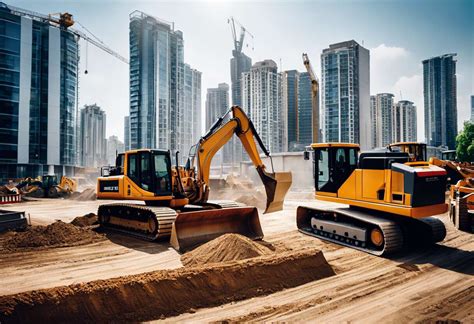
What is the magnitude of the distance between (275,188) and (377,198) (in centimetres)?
291

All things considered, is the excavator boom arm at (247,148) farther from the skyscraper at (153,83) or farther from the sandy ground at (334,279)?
the skyscraper at (153,83)

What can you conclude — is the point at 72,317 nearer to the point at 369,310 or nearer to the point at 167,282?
the point at 167,282

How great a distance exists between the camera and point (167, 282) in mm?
5004

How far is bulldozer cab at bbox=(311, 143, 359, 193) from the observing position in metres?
9.28

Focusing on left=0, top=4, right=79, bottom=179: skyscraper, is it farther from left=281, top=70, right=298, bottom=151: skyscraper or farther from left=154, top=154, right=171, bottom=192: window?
left=154, top=154, right=171, bottom=192: window

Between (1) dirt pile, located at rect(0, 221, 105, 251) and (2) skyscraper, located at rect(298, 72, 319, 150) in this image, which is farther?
(2) skyscraper, located at rect(298, 72, 319, 150)

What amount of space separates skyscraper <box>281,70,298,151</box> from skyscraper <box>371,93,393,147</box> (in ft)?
54.8

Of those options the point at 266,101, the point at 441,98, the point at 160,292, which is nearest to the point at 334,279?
the point at 160,292

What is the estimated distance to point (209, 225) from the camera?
902 centimetres

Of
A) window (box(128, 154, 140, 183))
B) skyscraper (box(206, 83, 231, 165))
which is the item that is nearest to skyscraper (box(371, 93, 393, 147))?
skyscraper (box(206, 83, 231, 165))

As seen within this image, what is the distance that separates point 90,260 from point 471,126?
4127 cm

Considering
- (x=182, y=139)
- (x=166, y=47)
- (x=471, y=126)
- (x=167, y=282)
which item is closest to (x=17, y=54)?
(x=166, y=47)

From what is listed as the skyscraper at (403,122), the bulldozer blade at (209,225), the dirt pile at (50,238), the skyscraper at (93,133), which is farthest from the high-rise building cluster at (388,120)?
the skyscraper at (93,133)

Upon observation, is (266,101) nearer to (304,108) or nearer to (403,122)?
(304,108)
